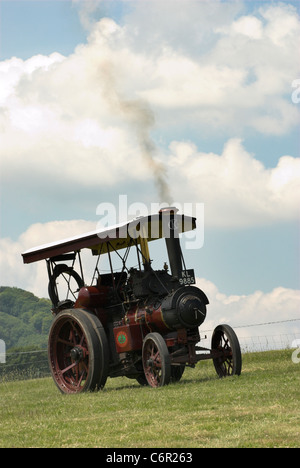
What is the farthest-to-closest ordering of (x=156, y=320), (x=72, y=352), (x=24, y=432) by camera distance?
1. (x=72, y=352)
2. (x=156, y=320)
3. (x=24, y=432)

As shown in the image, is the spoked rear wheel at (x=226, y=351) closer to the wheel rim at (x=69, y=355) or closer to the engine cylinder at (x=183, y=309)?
the engine cylinder at (x=183, y=309)

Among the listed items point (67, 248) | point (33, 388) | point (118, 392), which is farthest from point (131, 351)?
point (33, 388)

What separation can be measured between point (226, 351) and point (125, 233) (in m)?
3.03

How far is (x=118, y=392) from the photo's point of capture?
48.3 feet

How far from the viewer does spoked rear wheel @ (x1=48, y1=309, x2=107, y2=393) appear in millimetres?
15102

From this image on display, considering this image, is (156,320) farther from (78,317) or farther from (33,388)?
(33,388)

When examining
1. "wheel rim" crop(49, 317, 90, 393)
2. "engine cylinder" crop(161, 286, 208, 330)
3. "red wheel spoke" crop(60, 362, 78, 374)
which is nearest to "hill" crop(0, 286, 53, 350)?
"wheel rim" crop(49, 317, 90, 393)

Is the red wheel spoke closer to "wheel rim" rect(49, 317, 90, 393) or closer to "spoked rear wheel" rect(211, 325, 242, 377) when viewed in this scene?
"wheel rim" rect(49, 317, 90, 393)

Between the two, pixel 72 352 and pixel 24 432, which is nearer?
pixel 24 432

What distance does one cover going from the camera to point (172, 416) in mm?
10320

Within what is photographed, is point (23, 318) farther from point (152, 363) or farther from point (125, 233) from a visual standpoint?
point (152, 363)

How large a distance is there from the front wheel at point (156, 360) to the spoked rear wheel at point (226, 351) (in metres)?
1.44

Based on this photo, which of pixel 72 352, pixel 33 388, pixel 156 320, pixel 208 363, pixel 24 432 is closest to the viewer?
pixel 24 432
